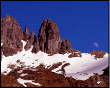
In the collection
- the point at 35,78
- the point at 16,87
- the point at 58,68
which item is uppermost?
the point at 58,68

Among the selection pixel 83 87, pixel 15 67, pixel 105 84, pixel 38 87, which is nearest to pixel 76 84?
pixel 83 87

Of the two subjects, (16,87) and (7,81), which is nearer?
(16,87)

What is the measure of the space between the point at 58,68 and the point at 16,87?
126 meters

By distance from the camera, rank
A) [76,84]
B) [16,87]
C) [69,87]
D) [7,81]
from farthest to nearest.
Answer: [76,84], [69,87], [7,81], [16,87]

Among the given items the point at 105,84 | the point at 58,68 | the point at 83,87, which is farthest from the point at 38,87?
the point at 58,68

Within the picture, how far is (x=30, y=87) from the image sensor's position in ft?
238

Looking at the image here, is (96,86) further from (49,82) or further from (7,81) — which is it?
(7,81)

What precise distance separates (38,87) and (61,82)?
593 inches

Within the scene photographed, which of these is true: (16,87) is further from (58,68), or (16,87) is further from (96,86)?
(58,68)

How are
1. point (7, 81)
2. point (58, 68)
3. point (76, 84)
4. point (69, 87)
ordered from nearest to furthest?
point (7, 81) < point (69, 87) < point (76, 84) < point (58, 68)

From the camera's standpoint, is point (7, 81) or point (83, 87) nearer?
point (7, 81)

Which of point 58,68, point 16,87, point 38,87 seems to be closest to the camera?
point 16,87

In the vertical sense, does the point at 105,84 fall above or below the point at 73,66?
below

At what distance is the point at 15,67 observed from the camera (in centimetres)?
19850
